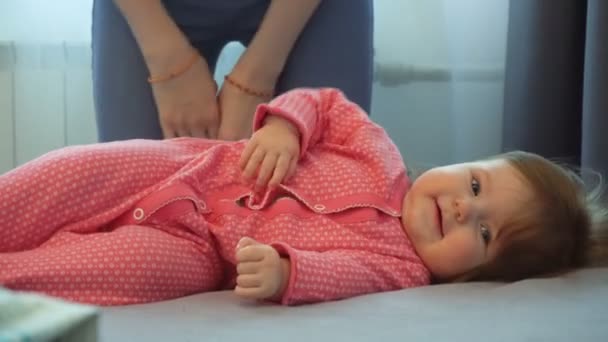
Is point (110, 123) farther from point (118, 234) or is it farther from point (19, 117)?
point (118, 234)

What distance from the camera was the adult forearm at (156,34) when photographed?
1.35m

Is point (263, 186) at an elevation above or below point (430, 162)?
above

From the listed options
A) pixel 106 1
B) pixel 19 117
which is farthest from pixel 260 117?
pixel 19 117

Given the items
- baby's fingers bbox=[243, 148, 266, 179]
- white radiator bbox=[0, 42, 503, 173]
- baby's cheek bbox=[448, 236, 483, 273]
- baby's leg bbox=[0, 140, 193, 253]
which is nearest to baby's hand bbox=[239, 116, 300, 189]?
baby's fingers bbox=[243, 148, 266, 179]

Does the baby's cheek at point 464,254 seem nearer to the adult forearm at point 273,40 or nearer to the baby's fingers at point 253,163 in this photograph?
the baby's fingers at point 253,163

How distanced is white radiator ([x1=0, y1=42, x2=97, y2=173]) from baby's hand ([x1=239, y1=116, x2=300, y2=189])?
77 cm

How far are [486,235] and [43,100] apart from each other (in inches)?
40.6

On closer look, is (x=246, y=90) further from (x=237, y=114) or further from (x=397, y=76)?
(x=397, y=76)

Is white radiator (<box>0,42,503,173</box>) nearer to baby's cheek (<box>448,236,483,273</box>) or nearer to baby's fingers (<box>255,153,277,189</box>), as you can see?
baby's fingers (<box>255,153,277,189</box>)

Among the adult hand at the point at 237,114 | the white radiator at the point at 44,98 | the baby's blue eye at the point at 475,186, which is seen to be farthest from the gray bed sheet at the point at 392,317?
the white radiator at the point at 44,98

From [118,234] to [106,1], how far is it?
0.61 meters

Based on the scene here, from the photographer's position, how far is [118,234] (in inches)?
36.7

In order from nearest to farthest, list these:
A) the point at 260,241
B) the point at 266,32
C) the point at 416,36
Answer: the point at 260,241 → the point at 266,32 → the point at 416,36

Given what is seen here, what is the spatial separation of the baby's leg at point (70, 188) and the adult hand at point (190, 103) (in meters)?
0.32
